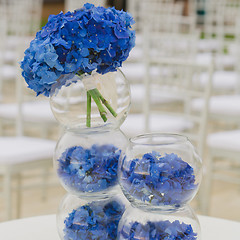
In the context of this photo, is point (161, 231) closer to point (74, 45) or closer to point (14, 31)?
point (74, 45)

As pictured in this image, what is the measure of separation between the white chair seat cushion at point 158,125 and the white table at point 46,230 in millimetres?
1319

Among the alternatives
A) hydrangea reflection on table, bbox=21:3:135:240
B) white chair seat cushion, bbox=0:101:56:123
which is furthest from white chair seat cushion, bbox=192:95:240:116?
hydrangea reflection on table, bbox=21:3:135:240

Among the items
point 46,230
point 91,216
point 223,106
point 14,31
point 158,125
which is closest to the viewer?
point 91,216

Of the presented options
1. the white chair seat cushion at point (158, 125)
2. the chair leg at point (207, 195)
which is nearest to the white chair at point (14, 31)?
the white chair seat cushion at point (158, 125)

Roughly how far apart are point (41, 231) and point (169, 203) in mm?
351

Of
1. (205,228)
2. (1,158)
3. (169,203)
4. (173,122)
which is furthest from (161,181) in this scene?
(173,122)

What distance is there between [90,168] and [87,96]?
0.12m

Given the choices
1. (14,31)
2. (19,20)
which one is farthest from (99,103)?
(14,31)

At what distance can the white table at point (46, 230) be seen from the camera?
42.2 inches

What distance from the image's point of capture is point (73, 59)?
0.89 m

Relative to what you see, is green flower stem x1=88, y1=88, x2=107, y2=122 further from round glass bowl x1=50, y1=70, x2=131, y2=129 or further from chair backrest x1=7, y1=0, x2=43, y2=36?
chair backrest x1=7, y1=0, x2=43, y2=36

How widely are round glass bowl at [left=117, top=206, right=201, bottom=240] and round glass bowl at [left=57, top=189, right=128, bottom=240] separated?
0.22ft

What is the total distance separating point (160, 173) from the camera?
844mm

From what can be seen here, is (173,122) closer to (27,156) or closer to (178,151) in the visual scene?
(27,156)
